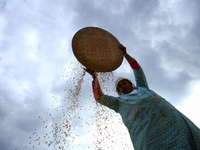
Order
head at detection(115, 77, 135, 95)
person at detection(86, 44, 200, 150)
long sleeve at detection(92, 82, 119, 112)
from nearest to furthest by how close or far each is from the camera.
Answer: person at detection(86, 44, 200, 150) → long sleeve at detection(92, 82, 119, 112) → head at detection(115, 77, 135, 95)

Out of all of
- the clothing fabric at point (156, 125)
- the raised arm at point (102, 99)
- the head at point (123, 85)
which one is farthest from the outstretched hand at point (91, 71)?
the clothing fabric at point (156, 125)

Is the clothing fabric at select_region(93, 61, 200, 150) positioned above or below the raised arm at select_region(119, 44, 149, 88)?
below

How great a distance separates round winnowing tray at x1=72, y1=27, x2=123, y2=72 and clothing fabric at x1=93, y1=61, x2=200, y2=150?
0.94 meters

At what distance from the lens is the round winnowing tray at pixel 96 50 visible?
290 centimetres

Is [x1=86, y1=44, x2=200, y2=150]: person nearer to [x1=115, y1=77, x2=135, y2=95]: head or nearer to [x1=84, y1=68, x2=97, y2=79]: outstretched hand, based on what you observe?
[x1=115, y1=77, x2=135, y2=95]: head

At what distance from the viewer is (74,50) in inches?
114

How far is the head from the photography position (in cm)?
280

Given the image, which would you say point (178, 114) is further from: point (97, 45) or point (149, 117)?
point (97, 45)

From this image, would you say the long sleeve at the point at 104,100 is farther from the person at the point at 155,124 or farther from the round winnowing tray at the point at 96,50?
the round winnowing tray at the point at 96,50

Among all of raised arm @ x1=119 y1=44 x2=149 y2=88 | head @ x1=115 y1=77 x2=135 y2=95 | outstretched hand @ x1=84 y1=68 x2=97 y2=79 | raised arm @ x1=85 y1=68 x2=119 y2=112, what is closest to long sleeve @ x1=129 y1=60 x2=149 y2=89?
raised arm @ x1=119 y1=44 x2=149 y2=88

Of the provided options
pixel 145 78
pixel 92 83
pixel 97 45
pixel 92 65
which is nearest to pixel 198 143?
pixel 145 78

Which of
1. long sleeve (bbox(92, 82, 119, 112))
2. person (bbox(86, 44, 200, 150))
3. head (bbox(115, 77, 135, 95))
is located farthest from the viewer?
head (bbox(115, 77, 135, 95))

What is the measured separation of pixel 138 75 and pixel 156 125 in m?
1.12

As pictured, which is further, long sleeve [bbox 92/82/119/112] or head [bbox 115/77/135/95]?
head [bbox 115/77/135/95]
